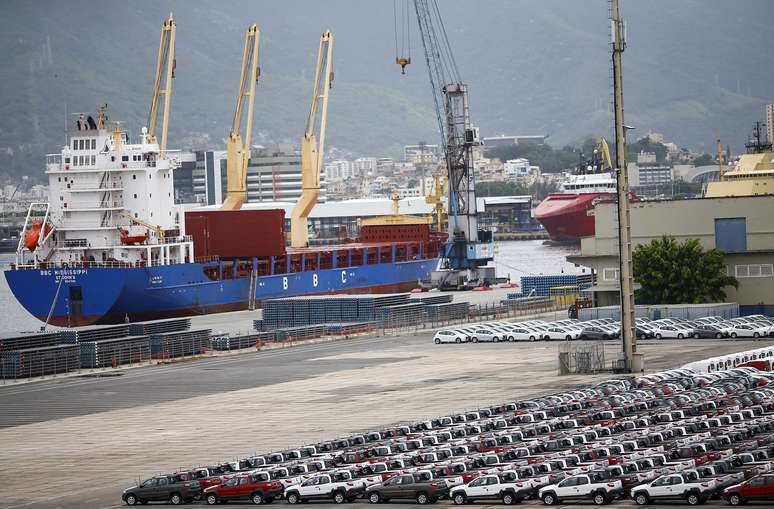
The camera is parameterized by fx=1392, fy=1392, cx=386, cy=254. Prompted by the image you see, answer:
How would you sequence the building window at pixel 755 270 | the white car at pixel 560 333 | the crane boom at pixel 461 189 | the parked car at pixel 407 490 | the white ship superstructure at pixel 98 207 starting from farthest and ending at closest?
the crane boom at pixel 461 189 < the white ship superstructure at pixel 98 207 < the building window at pixel 755 270 < the white car at pixel 560 333 < the parked car at pixel 407 490

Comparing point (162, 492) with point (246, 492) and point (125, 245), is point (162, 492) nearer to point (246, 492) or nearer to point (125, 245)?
point (246, 492)

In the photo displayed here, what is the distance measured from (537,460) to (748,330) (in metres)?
36.0

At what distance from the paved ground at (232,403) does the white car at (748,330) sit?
1955mm

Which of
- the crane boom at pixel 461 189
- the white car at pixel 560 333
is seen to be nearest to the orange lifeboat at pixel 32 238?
the crane boom at pixel 461 189

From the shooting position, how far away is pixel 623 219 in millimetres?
56031

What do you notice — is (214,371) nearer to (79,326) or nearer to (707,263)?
(707,263)

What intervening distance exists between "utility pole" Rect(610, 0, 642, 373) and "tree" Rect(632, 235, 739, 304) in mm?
22390

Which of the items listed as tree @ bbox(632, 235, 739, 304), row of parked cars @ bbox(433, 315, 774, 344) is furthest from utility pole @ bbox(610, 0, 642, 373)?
tree @ bbox(632, 235, 739, 304)

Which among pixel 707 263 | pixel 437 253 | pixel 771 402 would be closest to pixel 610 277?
pixel 707 263

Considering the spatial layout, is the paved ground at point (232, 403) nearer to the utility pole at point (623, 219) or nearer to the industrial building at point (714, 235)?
the utility pole at point (623, 219)

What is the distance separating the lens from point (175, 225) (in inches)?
4210

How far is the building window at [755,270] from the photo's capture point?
7794cm

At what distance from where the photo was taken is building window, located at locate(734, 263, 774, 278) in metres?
77.9

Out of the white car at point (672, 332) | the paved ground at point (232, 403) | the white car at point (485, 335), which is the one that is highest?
the white car at point (672, 332)
